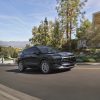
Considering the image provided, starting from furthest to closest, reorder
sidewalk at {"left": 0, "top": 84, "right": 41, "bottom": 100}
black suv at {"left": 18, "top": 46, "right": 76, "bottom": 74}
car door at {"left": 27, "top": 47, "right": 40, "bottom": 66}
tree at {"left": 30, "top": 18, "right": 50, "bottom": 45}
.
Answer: tree at {"left": 30, "top": 18, "right": 50, "bottom": 45} → car door at {"left": 27, "top": 47, "right": 40, "bottom": 66} → black suv at {"left": 18, "top": 46, "right": 76, "bottom": 74} → sidewalk at {"left": 0, "top": 84, "right": 41, "bottom": 100}

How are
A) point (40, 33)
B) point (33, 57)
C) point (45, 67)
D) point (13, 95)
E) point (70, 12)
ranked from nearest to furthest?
point (13, 95), point (45, 67), point (33, 57), point (70, 12), point (40, 33)

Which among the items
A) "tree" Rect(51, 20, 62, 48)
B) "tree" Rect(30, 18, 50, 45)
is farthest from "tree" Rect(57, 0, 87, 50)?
"tree" Rect(30, 18, 50, 45)

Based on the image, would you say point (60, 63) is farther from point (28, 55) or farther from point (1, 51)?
point (1, 51)

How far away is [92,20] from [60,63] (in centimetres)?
5501

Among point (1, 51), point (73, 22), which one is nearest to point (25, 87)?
point (73, 22)

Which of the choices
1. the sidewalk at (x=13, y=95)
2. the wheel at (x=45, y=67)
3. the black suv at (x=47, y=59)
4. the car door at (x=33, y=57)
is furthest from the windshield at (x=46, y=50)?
the sidewalk at (x=13, y=95)

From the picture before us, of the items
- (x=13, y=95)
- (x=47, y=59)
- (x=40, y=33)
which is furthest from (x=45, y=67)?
(x=40, y=33)

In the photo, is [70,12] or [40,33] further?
[40,33]

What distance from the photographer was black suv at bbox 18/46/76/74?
58.5 feet

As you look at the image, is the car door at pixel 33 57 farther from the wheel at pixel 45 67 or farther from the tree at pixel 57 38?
the tree at pixel 57 38

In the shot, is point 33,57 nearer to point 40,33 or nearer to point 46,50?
point 46,50

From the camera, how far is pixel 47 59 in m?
18.2

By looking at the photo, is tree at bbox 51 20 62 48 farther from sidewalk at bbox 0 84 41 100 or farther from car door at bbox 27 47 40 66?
sidewalk at bbox 0 84 41 100

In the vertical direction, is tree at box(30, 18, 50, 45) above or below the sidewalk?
above
